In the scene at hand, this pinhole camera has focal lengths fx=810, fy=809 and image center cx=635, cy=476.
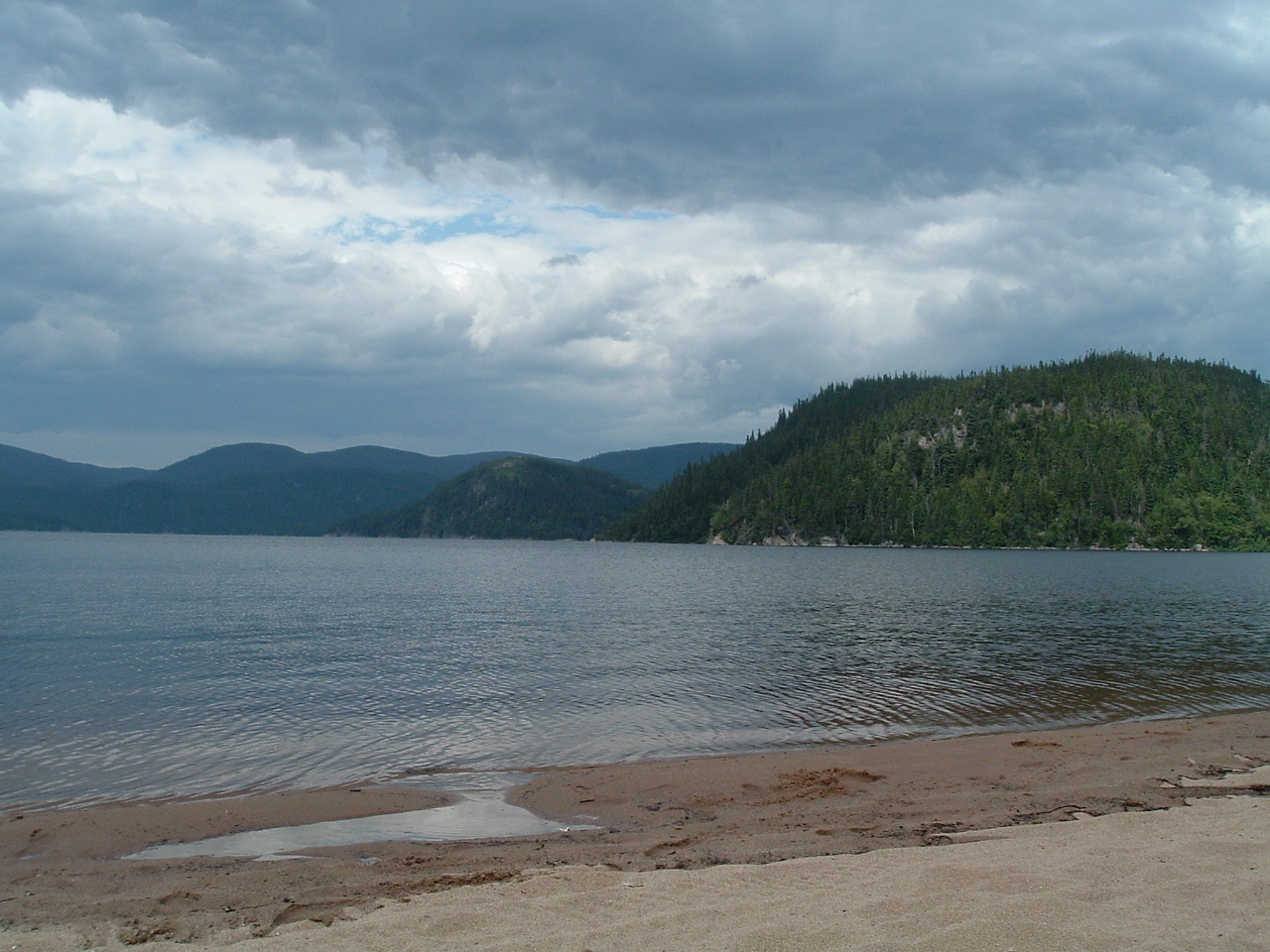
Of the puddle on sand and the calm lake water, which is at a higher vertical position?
the puddle on sand

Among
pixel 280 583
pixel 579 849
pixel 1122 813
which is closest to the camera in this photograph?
pixel 579 849

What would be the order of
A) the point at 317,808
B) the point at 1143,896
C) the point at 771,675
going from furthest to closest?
the point at 771,675, the point at 317,808, the point at 1143,896

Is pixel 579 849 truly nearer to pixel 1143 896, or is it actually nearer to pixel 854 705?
pixel 1143 896

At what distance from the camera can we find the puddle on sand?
48.3 ft

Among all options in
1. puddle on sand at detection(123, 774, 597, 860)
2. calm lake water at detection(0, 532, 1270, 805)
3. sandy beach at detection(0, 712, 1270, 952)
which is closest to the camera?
sandy beach at detection(0, 712, 1270, 952)

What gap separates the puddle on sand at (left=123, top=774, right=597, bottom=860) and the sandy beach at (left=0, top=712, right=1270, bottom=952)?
0.50m

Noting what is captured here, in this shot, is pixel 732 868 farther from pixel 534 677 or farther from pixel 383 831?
pixel 534 677

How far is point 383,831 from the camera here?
1582 cm

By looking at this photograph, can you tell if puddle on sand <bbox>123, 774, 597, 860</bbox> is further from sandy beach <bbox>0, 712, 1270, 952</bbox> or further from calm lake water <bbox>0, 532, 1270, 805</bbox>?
calm lake water <bbox>0, 532, 1270, 805</bbox>

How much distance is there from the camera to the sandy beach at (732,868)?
9562mm

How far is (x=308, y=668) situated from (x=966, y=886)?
1250 inches

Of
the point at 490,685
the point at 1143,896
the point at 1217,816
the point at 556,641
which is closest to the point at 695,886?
the point at 1143,896

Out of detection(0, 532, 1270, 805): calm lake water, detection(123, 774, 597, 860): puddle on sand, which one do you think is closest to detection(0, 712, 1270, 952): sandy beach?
detection(123, 774, 597, 860): puddle on sand

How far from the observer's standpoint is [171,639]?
4400 centimetres
